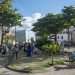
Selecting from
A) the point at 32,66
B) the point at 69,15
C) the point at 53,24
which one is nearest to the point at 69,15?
the point at 69,15

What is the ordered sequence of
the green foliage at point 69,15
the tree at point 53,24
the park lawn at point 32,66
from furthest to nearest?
1. the tree at point 53,24
2. the green foliage at point 69,15
3. the park lawn at point 32,66

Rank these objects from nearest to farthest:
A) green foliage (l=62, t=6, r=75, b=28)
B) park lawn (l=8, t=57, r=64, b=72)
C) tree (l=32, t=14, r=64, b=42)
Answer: park lawn (l=8, t=57, r=64, b=72) < green foliage (l=62, t=6, r=75, b=28) < tree (l=32, t=14, r=64, b=42)

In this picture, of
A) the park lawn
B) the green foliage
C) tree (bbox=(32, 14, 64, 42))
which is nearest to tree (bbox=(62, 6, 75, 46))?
the green foliage

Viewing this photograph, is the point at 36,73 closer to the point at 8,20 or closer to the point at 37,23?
the point at 8,20

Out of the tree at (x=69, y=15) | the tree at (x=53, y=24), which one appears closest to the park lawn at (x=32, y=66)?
the tree at (x=53, y=24)

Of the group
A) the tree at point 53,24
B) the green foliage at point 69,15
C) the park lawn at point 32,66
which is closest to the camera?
the park lawn at point 32,66

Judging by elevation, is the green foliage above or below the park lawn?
above

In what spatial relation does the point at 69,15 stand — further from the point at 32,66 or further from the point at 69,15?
the point at 32,66

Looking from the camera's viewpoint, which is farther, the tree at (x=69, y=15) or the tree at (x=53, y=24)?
the tree at (x=53, y=24)

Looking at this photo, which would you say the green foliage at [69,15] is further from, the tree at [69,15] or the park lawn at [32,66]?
the park lawn at [32,66]

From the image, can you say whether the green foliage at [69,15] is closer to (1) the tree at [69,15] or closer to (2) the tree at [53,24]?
(1) the tree at [69,15]

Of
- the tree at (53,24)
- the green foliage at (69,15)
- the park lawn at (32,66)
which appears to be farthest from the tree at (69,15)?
the park lawn at (32,66)

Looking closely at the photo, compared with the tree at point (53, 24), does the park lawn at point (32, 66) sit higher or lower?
lower

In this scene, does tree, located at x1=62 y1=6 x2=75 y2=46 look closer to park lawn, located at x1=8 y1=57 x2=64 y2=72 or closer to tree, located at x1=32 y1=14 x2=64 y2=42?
tree, located at x1=32 y1=14 x2=64 y2=42
